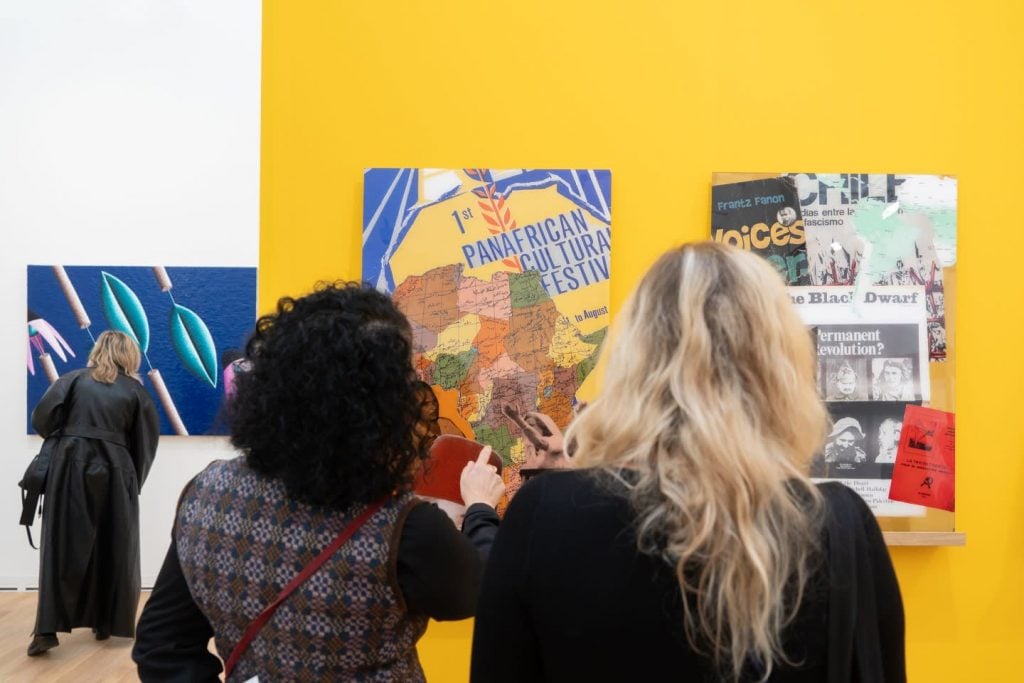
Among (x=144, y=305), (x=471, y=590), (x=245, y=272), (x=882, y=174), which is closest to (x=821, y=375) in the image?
(x=882, y=174)

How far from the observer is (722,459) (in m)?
1.01

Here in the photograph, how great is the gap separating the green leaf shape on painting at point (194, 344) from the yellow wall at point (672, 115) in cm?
449

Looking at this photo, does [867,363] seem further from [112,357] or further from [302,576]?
[112,357]

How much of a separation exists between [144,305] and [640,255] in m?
5.10

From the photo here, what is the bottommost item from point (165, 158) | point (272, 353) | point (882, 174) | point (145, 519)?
point (145, 519)

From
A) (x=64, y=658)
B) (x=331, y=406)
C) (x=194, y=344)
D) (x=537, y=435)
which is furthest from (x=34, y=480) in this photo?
(x=331, y=406)

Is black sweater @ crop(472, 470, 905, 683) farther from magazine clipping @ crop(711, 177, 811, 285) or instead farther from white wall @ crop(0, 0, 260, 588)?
white wall @ crop(0, 0, 260, 588)

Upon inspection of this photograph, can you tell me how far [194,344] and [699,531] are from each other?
6.03 meters

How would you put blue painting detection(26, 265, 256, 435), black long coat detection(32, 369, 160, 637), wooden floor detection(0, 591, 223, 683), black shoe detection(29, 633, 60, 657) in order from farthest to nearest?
blue painting detection(26, 265, 256, 435)
black long coat detection(32, 369, 160, 637)
black shoe detection(29, 633, 60, 657)
wooden floor detection(0, 591, 223, 683)

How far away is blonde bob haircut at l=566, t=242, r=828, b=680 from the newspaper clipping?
1193 millimetres

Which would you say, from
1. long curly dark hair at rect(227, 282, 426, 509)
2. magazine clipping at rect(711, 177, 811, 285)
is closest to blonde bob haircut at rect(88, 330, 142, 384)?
magazine clipping at rect(711, 177, 811, 285)

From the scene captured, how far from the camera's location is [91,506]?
5.12 meters

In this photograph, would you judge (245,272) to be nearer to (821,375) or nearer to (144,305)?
(144,305)

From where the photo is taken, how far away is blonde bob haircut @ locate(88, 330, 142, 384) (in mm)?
5211
